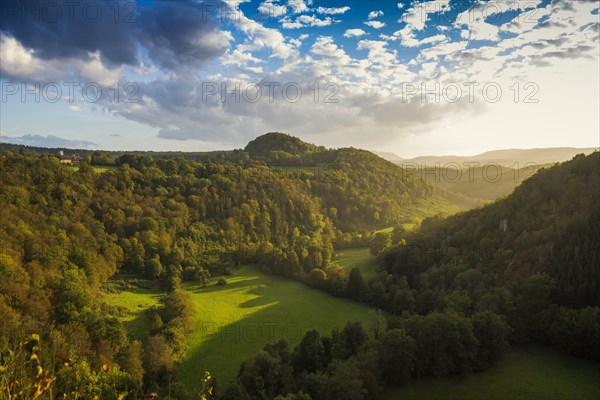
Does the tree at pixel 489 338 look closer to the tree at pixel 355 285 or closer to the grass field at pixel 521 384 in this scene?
the grass field at pixel 521 384

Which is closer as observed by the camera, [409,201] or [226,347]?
[226,347]

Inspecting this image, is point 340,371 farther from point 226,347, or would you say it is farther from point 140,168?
point 140,168

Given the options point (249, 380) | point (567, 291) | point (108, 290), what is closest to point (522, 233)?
point (567, 291)

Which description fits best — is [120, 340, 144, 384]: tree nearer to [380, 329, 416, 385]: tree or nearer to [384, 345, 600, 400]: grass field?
[380, 329, 416, 385]: tree

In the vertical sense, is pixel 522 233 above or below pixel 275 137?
below

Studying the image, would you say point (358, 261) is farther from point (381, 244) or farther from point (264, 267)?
point (264, 267)

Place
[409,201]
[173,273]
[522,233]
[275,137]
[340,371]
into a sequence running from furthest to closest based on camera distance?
[275,137]
[409,201]
[173,273]
[522,233]
[340,371]

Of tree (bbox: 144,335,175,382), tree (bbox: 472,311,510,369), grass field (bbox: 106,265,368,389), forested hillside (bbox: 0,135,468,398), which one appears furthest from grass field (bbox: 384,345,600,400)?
forested hillside (bbox: 0,135,468,398)
